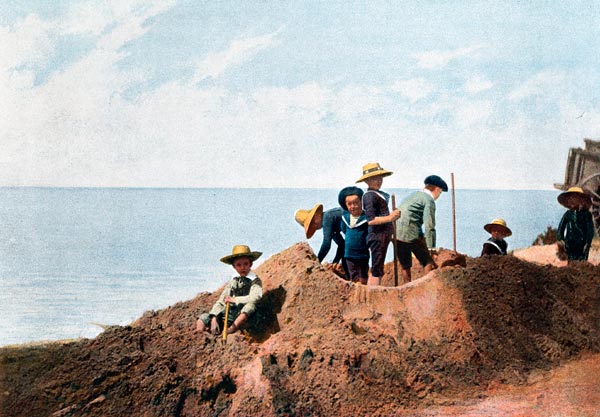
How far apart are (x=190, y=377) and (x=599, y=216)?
9.23 meters

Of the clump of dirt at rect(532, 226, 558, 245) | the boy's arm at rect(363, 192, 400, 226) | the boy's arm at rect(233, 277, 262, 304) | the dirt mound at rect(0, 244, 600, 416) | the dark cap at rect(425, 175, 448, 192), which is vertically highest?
the dark cap at rect(425, 175, 448, 192)

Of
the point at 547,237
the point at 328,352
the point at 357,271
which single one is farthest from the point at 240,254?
the point at 547,237

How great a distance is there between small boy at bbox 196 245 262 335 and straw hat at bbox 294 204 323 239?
1.05m

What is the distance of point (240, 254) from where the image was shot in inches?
336

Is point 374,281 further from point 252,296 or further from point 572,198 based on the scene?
point 572,198

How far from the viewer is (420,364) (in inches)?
323

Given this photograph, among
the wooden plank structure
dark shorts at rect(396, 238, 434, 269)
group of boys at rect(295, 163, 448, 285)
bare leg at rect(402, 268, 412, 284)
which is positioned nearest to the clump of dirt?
the wooden plank structure

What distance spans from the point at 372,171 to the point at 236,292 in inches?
88.1

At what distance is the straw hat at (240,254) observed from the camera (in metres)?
8.55

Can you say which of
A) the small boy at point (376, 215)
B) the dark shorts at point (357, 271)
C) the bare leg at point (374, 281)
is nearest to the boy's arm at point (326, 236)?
the dark shorts at point (357, 271)

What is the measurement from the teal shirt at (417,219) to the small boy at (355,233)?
70 cm

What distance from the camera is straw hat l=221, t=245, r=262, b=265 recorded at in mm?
8555

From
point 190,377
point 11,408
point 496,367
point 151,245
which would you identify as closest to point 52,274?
point 151,245

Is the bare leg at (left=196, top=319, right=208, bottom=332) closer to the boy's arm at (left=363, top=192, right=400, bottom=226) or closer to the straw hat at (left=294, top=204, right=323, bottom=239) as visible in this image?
the straw hat at (left=294, top=204, right=323, bottom=239)
